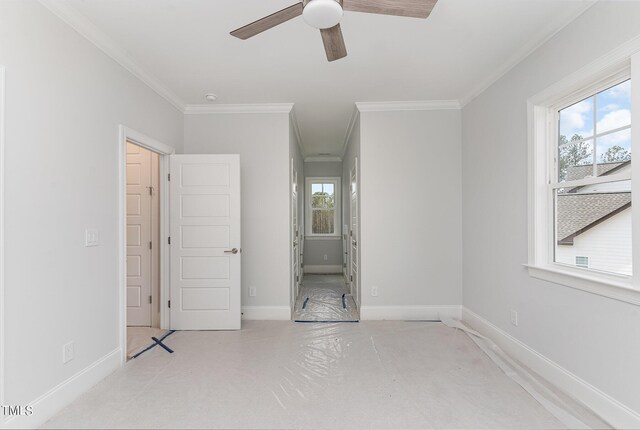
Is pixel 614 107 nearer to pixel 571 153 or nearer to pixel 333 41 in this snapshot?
pixel 571 153

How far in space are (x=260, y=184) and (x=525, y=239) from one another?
110 inches

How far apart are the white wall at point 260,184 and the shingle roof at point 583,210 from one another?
105 inches

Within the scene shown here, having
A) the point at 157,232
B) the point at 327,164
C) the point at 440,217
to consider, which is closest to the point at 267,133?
the point at 157,232

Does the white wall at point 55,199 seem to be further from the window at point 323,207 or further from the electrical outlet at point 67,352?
the window at point 323,207

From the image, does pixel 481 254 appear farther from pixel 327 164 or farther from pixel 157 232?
pixel 327 164

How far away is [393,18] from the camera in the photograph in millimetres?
2201

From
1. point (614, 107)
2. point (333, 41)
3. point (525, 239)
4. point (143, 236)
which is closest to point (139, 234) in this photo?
point (143, 236)

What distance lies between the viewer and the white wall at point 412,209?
3859 mm

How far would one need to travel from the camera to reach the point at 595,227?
2.11 meters

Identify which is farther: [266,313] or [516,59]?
[266,313]

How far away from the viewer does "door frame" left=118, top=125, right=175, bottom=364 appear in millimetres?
2664

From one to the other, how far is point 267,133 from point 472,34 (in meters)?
2.36

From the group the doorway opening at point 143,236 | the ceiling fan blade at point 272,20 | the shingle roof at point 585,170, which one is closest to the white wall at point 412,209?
the shingle roof at point 585,170

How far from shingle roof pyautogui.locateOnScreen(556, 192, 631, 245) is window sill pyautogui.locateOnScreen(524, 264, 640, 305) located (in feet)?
0.85
